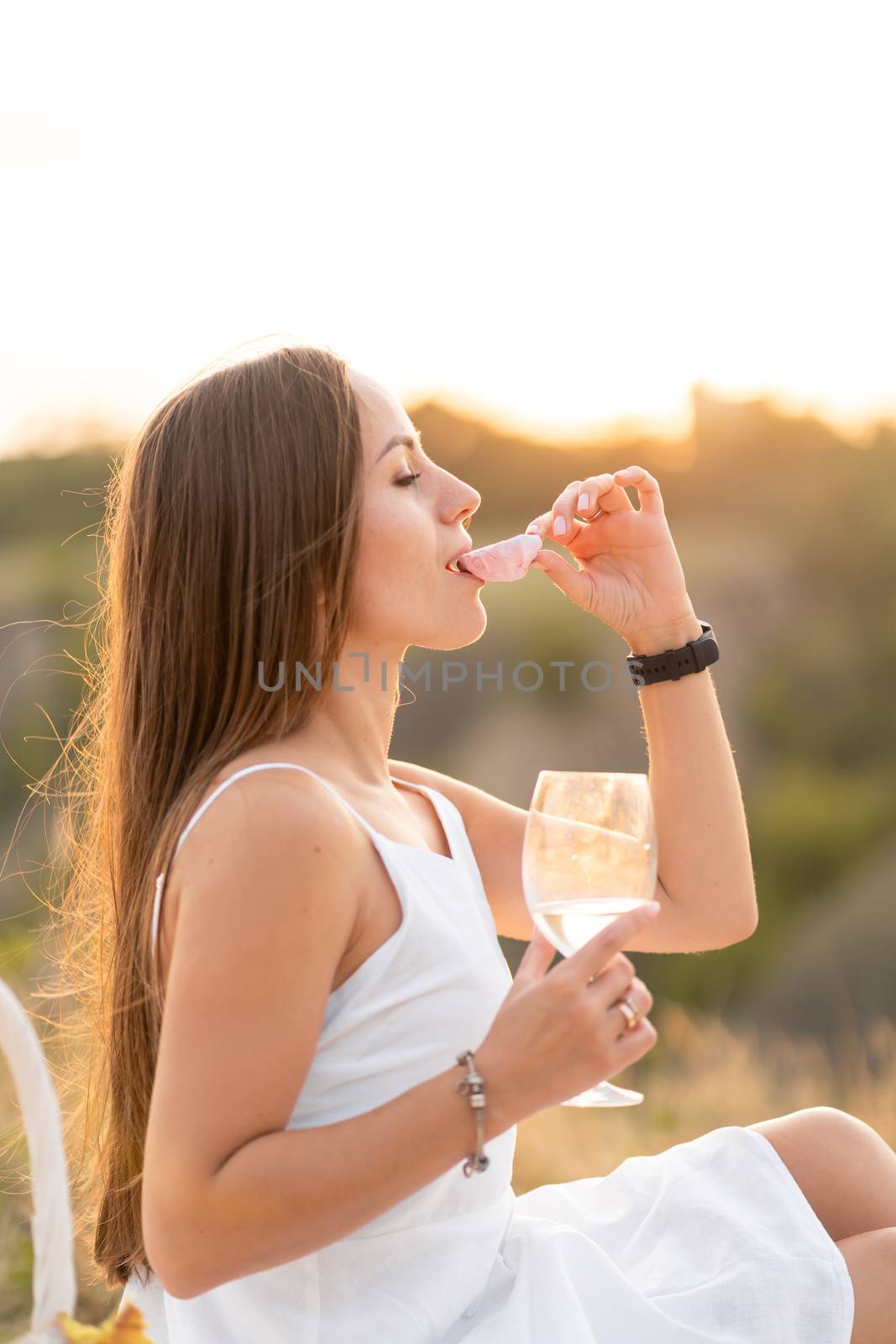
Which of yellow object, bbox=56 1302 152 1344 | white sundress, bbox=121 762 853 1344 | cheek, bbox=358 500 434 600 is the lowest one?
white sundress, bbox=121 762 853 1344

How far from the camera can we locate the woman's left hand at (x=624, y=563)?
7.60 ft

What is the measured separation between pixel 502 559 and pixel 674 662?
43cm

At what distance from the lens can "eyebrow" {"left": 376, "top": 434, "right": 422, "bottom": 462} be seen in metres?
1.97

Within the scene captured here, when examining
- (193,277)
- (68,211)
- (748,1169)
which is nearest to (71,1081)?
(748,1169)

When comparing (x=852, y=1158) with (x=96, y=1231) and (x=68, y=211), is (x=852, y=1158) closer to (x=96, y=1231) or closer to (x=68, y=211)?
(x=96, y=1231)

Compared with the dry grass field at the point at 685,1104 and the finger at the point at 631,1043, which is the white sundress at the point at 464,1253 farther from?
the dry grass field at the point at 685,1104

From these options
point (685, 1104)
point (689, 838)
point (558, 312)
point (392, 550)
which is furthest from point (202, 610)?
point (558, 312)

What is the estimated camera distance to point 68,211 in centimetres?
1215

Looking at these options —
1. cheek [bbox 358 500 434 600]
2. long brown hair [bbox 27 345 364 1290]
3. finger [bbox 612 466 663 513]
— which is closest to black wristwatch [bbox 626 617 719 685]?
finger [bbox 612 466 663 513]

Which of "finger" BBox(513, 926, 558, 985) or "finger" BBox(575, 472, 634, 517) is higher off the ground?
"finger" BBox(575, 472, 634, 517)

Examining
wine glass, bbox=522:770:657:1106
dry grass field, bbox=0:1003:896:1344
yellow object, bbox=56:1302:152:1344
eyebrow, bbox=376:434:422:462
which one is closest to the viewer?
yellow object, bbox=56:1302:152:1344

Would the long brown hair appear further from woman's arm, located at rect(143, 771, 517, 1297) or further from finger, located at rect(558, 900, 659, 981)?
finger, located at rect(558, 900, 659, 981)

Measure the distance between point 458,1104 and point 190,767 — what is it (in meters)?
0.69

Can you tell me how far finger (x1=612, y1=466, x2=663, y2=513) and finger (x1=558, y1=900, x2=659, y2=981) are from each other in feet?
3.40
